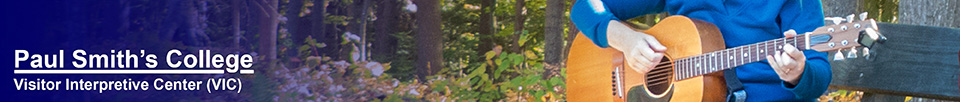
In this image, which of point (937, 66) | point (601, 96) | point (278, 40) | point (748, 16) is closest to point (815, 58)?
point (748, 16)

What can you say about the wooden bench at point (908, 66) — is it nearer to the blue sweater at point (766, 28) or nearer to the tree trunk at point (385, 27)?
the blue sweater at point (766, 28)

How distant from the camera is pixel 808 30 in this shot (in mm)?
3164

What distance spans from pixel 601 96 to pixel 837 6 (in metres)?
3.79

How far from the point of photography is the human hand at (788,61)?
294 cm

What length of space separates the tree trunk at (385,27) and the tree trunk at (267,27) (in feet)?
2.61

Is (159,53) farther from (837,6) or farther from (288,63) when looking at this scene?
(837,6)

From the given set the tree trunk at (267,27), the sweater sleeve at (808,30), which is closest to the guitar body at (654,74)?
the sweater sleeve at (808,30)

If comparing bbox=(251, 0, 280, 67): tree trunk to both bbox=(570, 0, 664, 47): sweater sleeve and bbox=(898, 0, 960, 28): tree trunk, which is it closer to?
bbox=(898, 0, 960, 28): tree trunk

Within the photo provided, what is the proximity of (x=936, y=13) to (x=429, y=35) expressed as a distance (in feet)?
12.3

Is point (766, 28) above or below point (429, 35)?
above

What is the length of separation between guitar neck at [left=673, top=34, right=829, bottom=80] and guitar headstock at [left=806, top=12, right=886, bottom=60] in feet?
0.04

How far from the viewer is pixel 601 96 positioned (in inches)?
146

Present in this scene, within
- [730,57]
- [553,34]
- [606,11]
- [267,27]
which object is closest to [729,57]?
[730,57]

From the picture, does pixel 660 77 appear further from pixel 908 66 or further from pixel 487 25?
pixel 487 25
